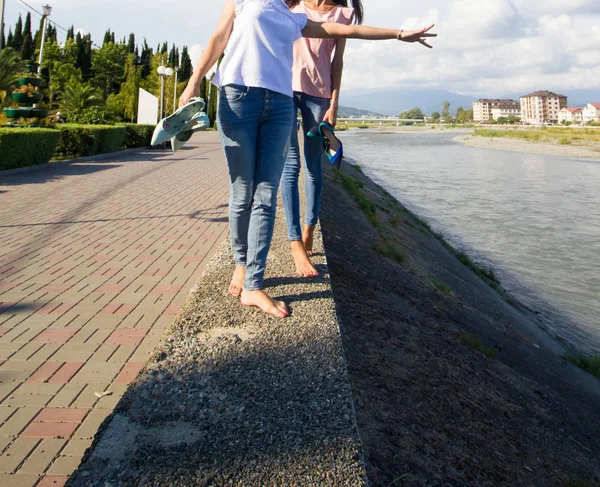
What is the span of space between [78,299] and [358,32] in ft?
8.81

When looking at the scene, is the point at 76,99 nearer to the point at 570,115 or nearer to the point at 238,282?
the point at 238,282

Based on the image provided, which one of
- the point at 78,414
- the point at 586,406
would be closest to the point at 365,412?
the point at 78,414

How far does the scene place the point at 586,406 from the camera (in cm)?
500

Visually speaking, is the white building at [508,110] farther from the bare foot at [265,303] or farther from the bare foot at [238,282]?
the bare foot at [265,303]

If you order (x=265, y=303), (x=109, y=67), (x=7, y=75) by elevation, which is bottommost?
(x=265, y=303)

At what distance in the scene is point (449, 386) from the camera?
3.61 meters

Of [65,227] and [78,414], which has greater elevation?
[65,227]

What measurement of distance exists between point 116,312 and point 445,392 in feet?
7.29

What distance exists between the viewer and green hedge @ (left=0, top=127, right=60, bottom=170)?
1145 centimetres

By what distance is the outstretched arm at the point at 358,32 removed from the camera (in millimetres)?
2947

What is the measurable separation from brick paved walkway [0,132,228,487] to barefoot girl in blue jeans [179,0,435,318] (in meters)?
0.91

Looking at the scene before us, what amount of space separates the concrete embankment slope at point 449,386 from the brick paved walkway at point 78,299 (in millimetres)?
1229

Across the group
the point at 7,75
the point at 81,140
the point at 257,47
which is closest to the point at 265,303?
the point at 257,47

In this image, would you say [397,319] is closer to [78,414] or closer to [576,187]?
[78,414]
